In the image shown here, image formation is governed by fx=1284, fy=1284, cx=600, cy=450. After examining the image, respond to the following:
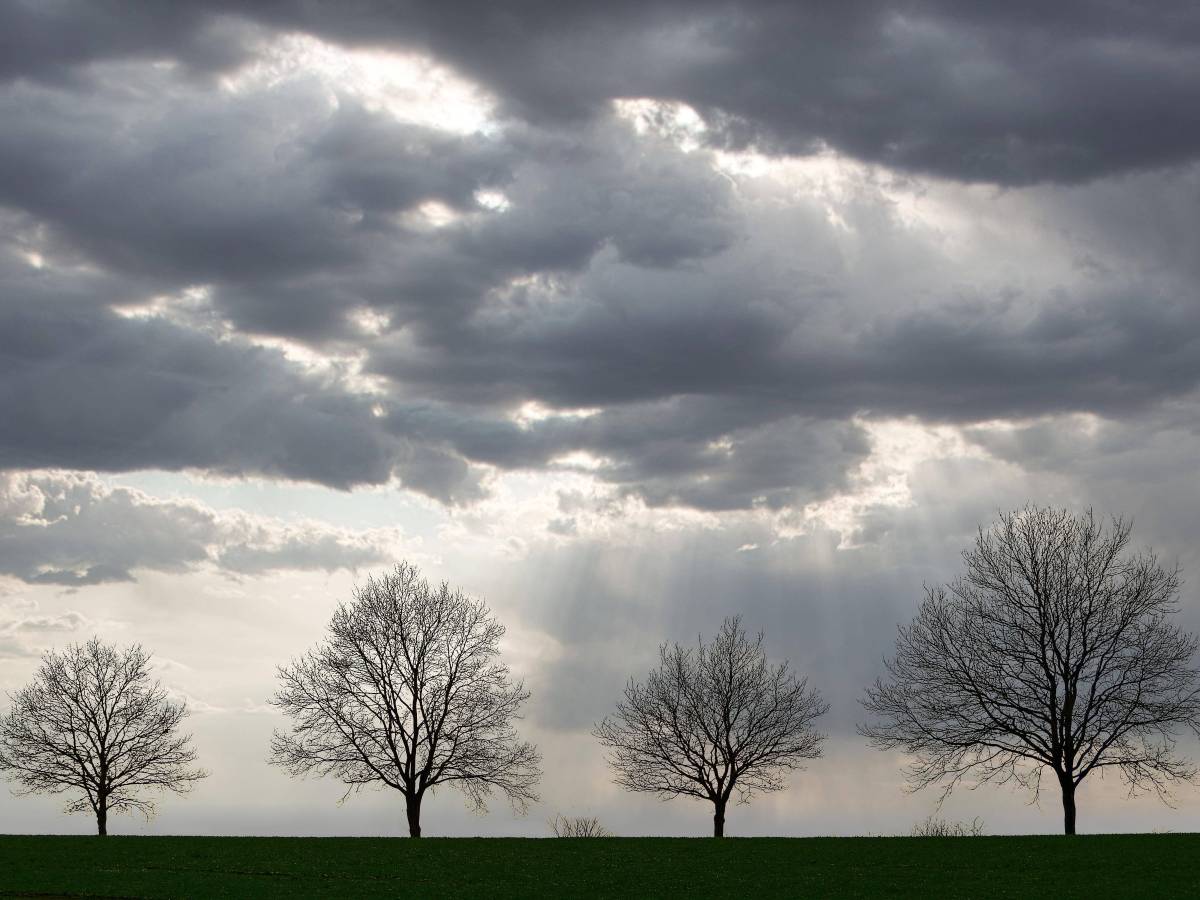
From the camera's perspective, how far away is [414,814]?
6206cm

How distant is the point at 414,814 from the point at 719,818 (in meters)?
14.9

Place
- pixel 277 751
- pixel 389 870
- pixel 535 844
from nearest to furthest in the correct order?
1. pixel 389 870
2. pixel 535 844
3. pixel 277 751

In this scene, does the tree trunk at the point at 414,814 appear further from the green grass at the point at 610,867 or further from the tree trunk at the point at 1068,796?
the tree trunk at the point at 1068,796

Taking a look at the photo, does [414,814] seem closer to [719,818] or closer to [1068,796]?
[719,818]

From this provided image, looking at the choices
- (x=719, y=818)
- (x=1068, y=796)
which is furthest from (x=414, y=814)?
(x=1068, y=796)

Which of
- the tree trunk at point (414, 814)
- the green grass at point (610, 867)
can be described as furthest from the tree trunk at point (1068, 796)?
the tree trunk at point (414, 814)

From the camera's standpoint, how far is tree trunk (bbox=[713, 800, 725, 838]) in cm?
6288

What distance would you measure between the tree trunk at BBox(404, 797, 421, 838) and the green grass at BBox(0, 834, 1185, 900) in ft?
32.5

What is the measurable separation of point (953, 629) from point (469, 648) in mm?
24073

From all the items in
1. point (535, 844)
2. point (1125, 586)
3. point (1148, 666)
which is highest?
point (1125, 586)

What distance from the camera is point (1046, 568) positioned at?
55.5m

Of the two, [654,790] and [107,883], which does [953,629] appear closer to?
[654,790]

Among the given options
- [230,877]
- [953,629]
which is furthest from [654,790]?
[230,877]

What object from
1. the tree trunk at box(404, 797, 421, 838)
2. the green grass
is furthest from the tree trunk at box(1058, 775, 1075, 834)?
the tree trunk at box(404, 797, 421, 838)
